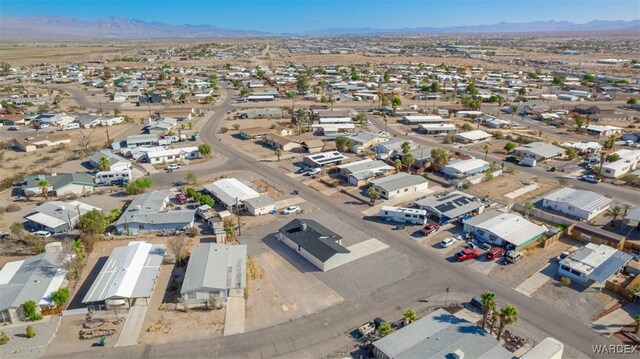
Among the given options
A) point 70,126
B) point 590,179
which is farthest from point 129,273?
point 70,126

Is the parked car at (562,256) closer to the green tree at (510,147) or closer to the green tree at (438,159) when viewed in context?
the green tree at (438,159)

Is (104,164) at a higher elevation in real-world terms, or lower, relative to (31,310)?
higher

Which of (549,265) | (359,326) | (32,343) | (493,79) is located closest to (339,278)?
(359,326)

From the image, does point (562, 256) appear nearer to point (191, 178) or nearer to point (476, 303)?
point (476, 303)

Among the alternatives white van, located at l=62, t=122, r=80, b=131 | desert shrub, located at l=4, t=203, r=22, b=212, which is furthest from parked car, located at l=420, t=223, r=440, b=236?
white van, located at l=62, t=122, r=80, b=131

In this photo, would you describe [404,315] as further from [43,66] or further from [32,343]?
[43,66]

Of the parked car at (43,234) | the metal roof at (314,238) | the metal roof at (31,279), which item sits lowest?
the parked car at (43,234)

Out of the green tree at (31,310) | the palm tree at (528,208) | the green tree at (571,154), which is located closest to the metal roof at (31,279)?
the green tree at (31,310)

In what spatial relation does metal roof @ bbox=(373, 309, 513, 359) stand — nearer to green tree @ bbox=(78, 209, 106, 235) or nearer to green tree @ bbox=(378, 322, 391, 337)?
green tree @ bbox=(378, 322, 391, 337)
